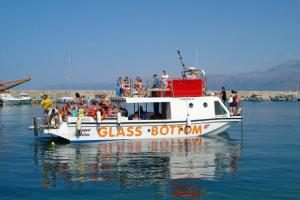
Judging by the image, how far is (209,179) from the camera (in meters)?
16.8

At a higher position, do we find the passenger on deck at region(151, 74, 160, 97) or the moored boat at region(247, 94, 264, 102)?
the moored boat at region(247, 94, 264, 102)

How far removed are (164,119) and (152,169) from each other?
9.35 metres

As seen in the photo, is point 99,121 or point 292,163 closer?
point 292,163

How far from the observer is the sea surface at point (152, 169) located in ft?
49.3

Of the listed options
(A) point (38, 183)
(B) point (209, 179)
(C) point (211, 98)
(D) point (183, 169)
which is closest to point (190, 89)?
(C) point (211, 98)

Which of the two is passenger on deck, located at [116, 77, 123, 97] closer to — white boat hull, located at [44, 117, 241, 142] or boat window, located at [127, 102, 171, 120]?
boat window, located at [127, 102, 171, 120]

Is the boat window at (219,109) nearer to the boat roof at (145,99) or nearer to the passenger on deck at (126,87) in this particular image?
the boat roof at (145,99)

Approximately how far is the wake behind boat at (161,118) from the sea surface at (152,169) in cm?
65

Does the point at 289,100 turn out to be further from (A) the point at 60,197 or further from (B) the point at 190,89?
(A) the point at 60,197

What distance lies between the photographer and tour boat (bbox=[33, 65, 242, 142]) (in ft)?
86.7

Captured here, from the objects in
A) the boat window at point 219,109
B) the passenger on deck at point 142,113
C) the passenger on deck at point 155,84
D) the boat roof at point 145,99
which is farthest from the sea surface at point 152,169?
the passenger on deck at point 155,84

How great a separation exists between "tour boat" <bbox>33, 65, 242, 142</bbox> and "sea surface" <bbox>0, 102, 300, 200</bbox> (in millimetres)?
642

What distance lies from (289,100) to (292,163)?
13167 centimetres

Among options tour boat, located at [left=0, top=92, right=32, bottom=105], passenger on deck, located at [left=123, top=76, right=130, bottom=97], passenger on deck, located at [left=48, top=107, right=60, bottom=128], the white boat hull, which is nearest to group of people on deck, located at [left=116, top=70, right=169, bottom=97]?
passenger on deck, located at [left=123, top=76, right=130, bottom=97]
